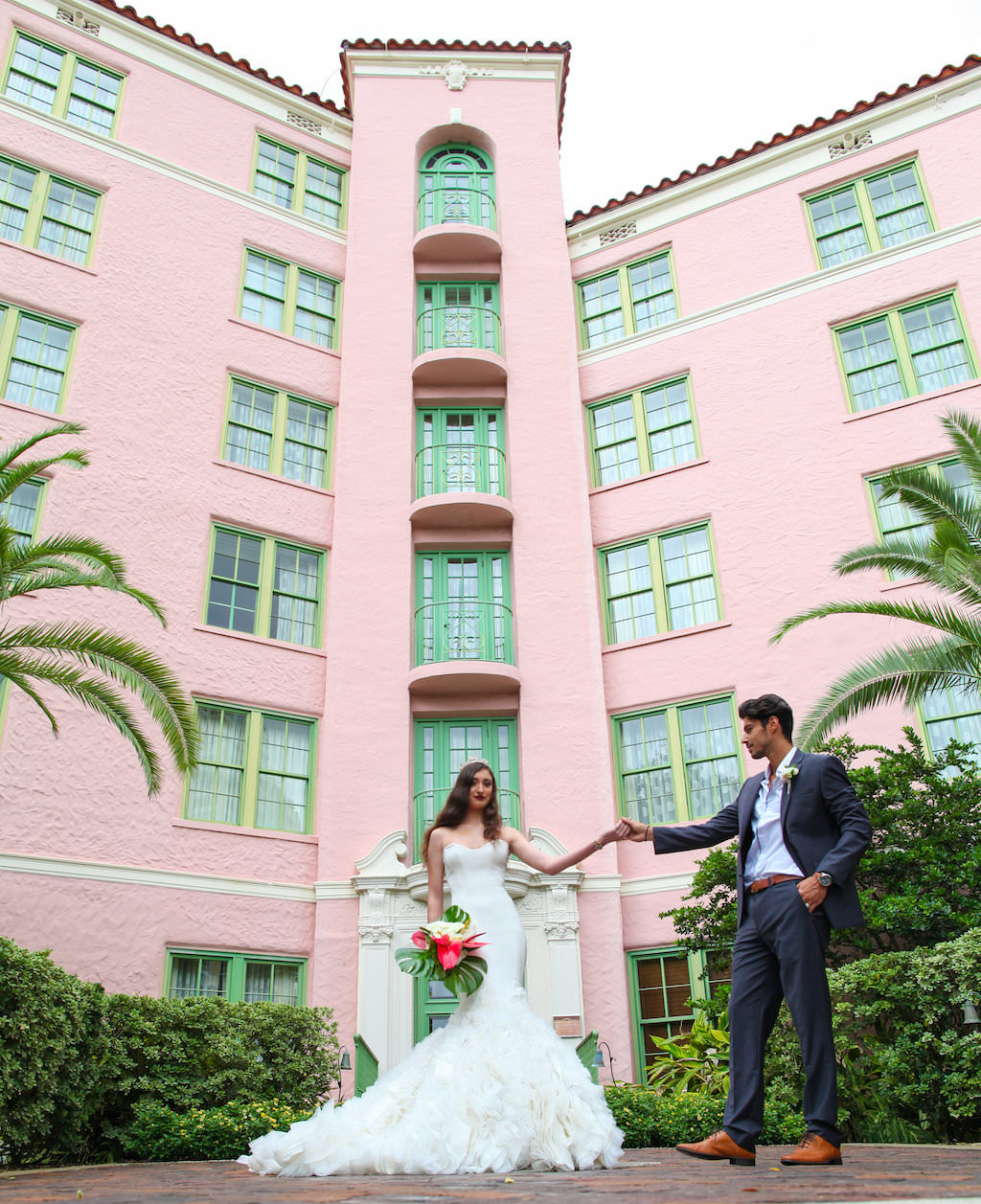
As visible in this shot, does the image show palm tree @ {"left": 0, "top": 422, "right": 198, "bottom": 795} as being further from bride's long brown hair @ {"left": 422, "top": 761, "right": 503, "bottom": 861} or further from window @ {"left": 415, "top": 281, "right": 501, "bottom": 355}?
window @ {"left": 415, "top": 281, "right": 501, "bottom": 355}

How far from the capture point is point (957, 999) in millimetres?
8797

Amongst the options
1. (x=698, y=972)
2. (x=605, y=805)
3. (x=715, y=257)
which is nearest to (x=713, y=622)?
(x=605, y=805)

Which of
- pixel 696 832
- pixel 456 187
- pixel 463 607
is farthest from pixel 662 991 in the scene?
pixel 456 187

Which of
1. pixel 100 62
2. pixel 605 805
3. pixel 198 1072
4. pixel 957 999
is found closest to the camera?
pixel 957 999

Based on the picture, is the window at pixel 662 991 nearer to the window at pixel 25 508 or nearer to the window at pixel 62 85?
the window at pixel 25 508

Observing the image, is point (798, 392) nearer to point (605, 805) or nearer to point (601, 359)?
point (601, 359)

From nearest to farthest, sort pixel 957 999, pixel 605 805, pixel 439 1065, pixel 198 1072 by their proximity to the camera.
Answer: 1. pixel 439 1065
2. pixel 957 999
3. pixel 198 1072
4. pixel 605 805

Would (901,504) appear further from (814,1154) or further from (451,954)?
(814,1154)

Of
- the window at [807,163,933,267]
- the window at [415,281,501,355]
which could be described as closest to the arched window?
the window at [415,281,501,355]

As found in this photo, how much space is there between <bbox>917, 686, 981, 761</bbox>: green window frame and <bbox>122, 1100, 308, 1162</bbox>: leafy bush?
10.5m

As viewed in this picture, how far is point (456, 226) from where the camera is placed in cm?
1991

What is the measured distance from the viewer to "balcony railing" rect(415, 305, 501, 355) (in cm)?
1973

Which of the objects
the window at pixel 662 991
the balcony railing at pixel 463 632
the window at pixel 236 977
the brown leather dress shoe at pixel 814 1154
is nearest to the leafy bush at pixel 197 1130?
the window at pixel 236 977

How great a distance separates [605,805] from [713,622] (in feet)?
11.9
